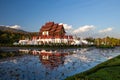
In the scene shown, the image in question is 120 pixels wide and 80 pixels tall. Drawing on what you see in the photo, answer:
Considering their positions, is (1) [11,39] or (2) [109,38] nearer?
(1) [11,39]

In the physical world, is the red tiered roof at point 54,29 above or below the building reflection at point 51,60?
above

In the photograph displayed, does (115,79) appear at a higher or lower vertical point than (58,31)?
lower

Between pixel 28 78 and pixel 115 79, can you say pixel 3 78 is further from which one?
pixel 115 79

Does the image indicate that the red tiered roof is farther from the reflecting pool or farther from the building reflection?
the reflecting pool

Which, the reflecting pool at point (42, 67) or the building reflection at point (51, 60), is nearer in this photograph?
the reflecting pool at point (42, 67)

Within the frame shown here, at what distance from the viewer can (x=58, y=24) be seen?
10344 centimetres

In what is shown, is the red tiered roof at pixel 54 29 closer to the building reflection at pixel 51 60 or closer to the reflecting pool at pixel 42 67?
the building reflection at pixel 51 60

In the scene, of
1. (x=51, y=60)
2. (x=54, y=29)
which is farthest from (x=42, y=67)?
(x=54, y=29)

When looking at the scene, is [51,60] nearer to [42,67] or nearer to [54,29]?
[42,67]

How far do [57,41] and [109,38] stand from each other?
6304 cm

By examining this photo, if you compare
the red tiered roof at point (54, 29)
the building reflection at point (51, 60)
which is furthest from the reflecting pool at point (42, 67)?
the red tiered roof at point (54, 29)

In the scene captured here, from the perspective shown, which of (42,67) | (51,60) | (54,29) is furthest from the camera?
(54,29)

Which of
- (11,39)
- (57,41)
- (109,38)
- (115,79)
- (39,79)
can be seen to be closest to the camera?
(115,79)

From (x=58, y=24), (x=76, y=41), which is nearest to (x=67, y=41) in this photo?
(x=76, y=41)
